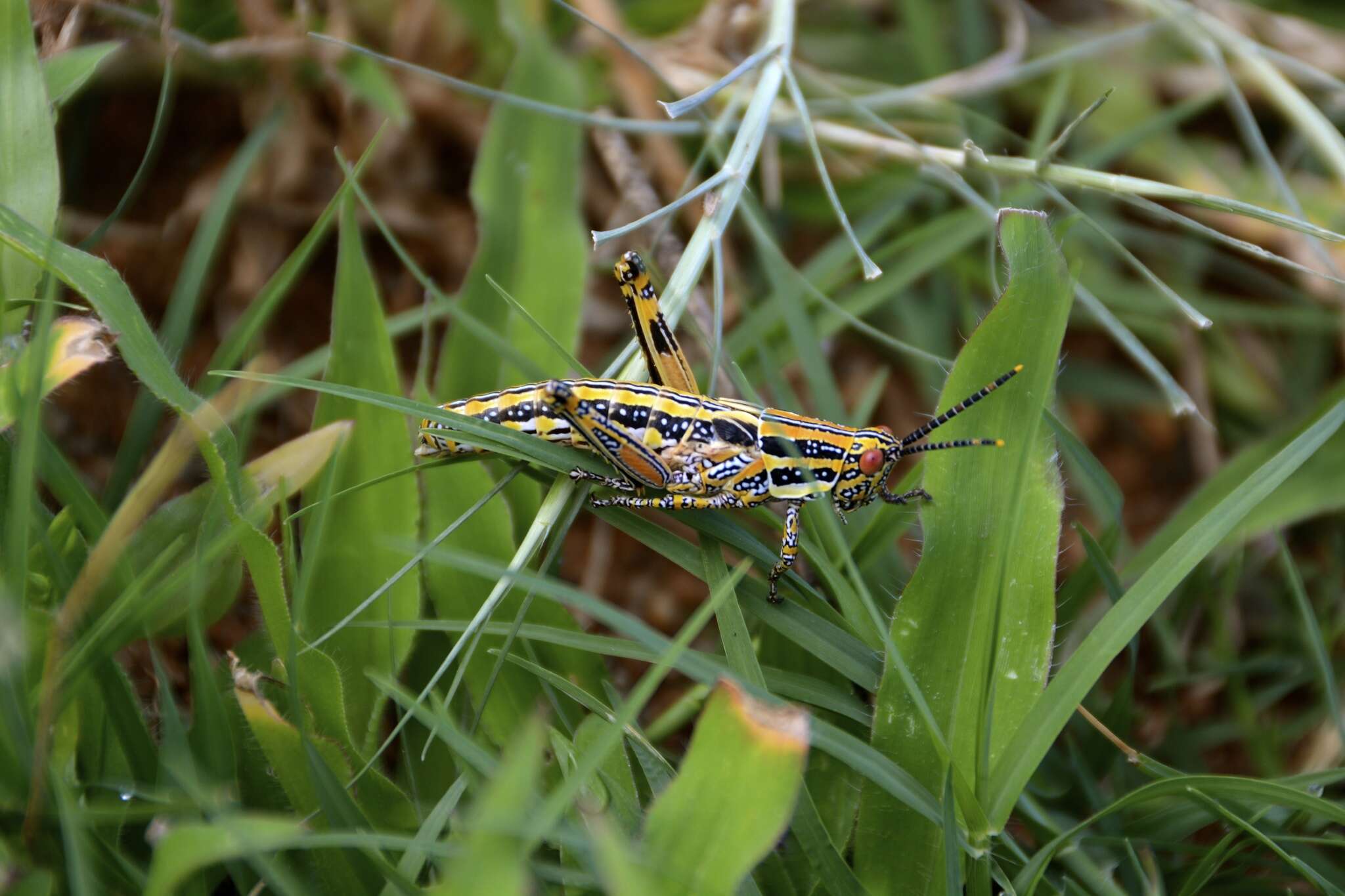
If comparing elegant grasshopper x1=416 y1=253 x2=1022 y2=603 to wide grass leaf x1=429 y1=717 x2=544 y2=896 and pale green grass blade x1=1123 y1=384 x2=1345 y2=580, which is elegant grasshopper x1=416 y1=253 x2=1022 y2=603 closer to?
wide grass leaf x1=429 y1=717 x2=544 y2=896

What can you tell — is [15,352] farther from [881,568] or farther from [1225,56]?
[1225,56]

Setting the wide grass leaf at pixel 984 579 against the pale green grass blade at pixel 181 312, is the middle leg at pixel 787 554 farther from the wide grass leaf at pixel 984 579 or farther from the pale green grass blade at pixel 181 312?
the pale green grass blade at pixel 181 312

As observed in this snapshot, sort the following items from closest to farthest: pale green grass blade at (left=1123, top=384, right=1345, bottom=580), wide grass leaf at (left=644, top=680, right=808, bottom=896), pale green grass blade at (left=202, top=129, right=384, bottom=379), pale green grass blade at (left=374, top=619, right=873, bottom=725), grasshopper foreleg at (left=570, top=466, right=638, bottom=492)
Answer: wide grass leaf at (left=644, top=680, right=808, bottom=896)
pale green grass blade at (left=374, top=619, right=873, bottom=725)
grasshopper foreleg at (left=570, top=466, right=638, bottom=492)
pale green grass blade at (left=202, top=129, right=384, bottom=379)
pale green grass blade at (left=1123, top=384, right=1345, bottom=580)

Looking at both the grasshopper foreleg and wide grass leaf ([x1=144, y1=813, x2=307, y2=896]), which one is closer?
wide grass leaf ([x1=144, y1=813, x2=307, y2=896])

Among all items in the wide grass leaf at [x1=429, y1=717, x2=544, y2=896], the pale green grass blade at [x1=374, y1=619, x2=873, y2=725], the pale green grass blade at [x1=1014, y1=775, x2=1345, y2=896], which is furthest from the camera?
the pale green grass blade at [x1=374, y1=619, x2=873, y2=725]

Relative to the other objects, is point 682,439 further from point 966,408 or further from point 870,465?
point 966,408

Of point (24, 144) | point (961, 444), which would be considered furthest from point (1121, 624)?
point (24, 144)

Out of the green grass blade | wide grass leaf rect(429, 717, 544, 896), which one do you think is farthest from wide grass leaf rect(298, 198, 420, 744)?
wide grass leaf rect(429, 717, 544, 896)

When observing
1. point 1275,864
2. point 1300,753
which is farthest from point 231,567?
point 1300,753
